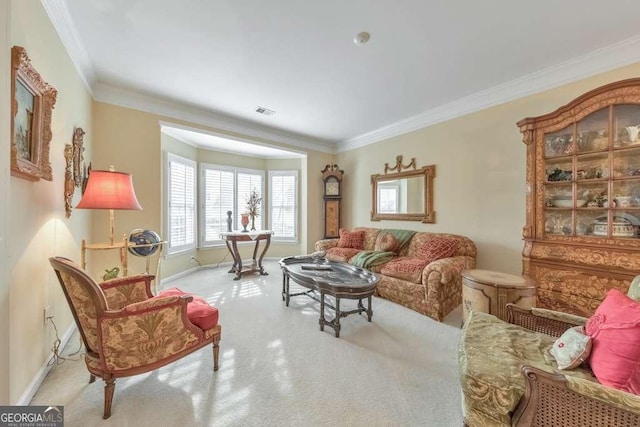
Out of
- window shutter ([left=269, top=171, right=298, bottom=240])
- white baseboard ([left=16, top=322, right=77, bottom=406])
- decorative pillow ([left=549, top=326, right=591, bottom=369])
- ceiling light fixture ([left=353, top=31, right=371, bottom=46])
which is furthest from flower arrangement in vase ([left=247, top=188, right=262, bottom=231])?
decorative pillow ([left=549, top=326, right=591, bottom=369])

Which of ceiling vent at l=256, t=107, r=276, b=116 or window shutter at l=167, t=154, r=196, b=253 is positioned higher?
ceiling vent at l=256, t=107, r=276, b=116

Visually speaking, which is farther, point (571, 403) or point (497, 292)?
point (497, 292)

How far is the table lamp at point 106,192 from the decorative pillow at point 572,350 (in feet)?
10.5

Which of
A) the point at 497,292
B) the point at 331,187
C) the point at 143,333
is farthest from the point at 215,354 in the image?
the point at 331,187

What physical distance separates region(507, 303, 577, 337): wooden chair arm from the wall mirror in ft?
7.79

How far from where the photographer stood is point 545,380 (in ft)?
3.43

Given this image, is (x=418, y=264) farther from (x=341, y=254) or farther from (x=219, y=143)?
(x=219, y=143)

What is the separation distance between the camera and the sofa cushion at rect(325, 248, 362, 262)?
430cm

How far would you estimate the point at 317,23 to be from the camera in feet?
6.95

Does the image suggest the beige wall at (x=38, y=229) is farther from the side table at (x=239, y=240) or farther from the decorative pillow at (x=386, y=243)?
the decorative pillow at (x=386, y=243)

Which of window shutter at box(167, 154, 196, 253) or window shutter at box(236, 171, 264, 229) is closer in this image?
window shutter at box(167, 154, 196, 253)

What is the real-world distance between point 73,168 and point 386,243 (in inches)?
161

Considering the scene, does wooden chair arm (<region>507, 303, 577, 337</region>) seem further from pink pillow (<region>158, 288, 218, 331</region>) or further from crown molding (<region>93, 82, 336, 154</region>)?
crown molding (<region>93, 82, 336, 154</region>)

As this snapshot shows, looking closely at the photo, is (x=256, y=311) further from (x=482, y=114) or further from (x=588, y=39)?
(x=588, y=39)
